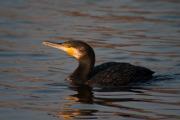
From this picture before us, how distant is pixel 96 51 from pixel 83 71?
321 cm

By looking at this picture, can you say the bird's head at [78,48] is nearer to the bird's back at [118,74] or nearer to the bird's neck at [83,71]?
the bird's neck at [83,71]

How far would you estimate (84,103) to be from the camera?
1381 centimetres

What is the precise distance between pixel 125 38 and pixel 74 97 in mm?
6732

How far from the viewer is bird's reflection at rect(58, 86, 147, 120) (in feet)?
41.7

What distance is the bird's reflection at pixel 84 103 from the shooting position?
12.7 meters

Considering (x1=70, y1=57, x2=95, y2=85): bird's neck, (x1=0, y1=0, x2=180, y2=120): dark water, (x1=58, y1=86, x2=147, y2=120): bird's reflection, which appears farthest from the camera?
(x1=70, y1=57, x2=95, y2=85): bird's neck

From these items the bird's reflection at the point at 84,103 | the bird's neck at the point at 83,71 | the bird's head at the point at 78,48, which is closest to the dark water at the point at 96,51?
the bird's reflection at the point at 84,103

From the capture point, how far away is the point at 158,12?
2495 centimetres

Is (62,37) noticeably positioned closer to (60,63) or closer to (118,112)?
(60,63)

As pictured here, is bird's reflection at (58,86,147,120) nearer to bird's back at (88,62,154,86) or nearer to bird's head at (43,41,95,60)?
bird's back at (88,62,154,86)

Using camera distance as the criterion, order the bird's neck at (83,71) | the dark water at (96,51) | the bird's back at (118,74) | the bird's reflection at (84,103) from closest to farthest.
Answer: the bird's reflection at (84,103), the dark water at (96,51), the bird's back at (118,74), the bird's neck at (83,71)

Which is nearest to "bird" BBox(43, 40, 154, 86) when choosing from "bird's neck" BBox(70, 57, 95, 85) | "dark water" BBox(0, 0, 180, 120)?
"bird's neck" BBox(70, 57, 95, 85)

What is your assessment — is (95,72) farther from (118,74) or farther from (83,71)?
(118,74)

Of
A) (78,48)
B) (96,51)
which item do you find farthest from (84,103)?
(96,51)
